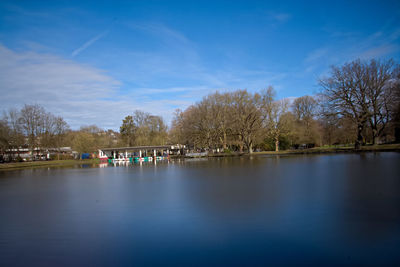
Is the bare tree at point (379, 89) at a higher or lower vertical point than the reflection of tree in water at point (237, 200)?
higher

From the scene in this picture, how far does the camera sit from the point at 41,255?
17.1ft

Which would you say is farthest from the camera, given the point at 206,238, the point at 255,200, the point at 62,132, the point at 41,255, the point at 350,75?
the point at 62,132

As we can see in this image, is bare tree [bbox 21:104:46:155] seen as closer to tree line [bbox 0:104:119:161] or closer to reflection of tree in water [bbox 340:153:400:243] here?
tree line [bbox 0:104:119:161]

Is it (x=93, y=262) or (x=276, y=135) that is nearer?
(x=93, y=262)

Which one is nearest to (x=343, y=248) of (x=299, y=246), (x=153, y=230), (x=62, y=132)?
(x=299, y=246)

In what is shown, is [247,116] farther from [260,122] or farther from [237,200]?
[237,200]

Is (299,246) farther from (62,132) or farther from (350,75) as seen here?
(62,132)

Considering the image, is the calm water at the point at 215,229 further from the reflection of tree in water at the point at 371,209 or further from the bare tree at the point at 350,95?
the bare tree at the point at 350,95

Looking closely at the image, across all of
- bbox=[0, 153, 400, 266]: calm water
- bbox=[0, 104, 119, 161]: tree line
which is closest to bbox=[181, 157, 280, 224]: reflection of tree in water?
bbox=[0, 153, 400, 266]: calm water

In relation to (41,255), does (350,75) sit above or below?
above

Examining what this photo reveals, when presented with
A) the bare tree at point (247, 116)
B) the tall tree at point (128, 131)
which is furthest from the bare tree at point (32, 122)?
the bare tree at point (247, 116)

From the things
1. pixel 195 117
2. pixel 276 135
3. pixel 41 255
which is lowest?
pixel 41 255

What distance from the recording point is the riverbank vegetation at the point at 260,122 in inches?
1355

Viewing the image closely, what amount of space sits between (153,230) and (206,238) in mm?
1421
